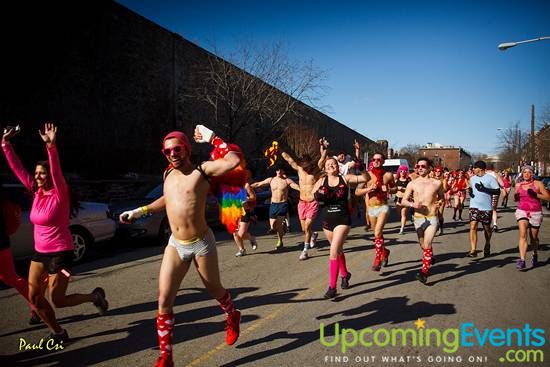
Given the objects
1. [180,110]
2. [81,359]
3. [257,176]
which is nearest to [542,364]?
[81,359]

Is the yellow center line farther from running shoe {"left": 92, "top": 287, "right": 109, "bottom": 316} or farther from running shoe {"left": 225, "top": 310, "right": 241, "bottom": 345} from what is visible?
running shoe {"left": 92, "top": 287, "right": 109, "bottom": 316}

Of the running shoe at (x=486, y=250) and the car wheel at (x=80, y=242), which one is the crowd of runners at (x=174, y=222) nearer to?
the running shoe at (x=486, y=250)

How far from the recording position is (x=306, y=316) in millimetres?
4574

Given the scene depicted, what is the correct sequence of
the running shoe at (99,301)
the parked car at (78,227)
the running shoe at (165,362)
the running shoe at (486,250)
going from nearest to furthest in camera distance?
the running shoe at (165,362), the running shoe at (99,301), the parked car at (78,227), the running shoe at (486,250)

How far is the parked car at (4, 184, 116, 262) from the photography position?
22.2 ft

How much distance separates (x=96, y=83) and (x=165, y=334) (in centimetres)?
→ 1419

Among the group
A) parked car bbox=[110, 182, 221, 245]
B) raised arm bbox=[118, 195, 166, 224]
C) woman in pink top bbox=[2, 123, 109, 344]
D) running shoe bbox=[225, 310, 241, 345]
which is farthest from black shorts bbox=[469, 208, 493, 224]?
woman in pink top bbox=[2, 123, 109, 344]

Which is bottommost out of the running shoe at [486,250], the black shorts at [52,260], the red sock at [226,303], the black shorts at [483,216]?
the running shoe at [486,250]

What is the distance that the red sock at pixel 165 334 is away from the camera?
321 centimetres

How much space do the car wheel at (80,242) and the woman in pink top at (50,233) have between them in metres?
3.79

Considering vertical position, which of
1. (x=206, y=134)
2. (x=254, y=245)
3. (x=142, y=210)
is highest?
(x=206, y=134)

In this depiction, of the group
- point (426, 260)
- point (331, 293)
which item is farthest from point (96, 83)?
point (426, 260)

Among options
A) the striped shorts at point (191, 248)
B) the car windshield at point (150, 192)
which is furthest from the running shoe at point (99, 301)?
the car windshield at point (150, 192)
